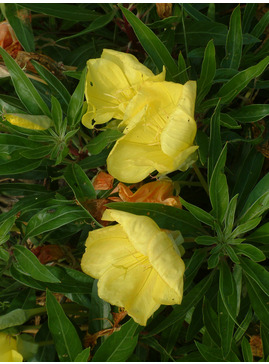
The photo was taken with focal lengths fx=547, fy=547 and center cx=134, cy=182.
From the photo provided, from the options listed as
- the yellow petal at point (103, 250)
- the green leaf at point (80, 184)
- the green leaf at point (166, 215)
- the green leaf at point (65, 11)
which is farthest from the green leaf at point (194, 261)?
the green leaf at point (65, 11)

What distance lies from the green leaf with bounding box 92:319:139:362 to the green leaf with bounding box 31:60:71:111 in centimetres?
58

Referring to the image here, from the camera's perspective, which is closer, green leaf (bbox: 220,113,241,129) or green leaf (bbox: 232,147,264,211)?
green leaf (bbox: 220,113,241,129)

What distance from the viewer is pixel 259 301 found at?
1252 millimetres

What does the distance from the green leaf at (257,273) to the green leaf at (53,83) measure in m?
0.61

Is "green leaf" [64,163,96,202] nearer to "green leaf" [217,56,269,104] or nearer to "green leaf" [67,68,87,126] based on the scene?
"green leaf" [67,68,87,126]

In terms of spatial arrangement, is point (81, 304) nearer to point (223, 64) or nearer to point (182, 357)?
point (182, 357)

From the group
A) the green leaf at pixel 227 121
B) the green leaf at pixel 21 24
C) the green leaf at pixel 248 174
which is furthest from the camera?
the green leaf at pixel 21 24

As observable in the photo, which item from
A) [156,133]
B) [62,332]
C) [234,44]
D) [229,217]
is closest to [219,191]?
[229,217]

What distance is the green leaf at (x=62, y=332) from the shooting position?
1.29 meters

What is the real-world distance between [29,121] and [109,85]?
214 millimetres

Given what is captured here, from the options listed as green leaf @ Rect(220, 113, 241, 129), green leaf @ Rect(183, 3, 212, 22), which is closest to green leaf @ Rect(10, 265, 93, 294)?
green leaf @ Rect(220, 113, 241, 129)

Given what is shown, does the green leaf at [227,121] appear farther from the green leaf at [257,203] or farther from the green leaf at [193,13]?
the green leaf at [193,13]

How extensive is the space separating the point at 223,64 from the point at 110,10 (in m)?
0.39

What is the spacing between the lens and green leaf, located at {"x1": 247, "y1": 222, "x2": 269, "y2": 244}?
3.97ft
